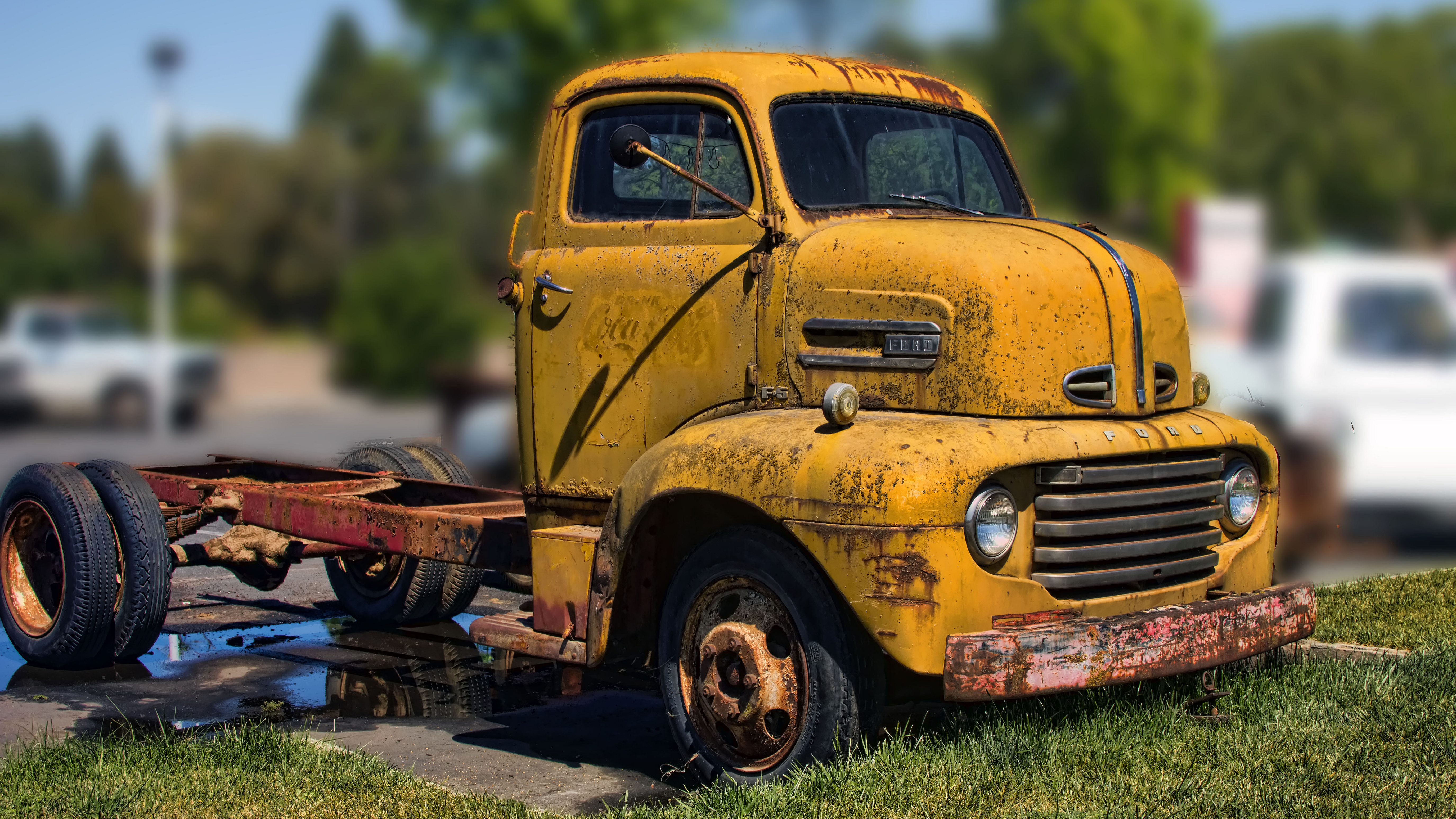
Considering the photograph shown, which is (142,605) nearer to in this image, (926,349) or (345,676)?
(345,676)

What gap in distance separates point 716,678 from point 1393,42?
93.1 ft

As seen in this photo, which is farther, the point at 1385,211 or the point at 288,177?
the point at 288,177

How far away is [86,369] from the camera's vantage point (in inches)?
932

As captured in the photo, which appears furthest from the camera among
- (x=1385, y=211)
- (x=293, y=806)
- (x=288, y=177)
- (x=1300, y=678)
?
(x=288, y=177)

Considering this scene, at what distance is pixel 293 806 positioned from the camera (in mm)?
5016

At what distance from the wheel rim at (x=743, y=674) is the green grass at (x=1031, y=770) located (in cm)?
18

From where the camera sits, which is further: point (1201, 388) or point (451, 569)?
point (451, 569)

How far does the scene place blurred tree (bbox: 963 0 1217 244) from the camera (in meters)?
26.8

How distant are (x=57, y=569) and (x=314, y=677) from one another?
1.59 meters

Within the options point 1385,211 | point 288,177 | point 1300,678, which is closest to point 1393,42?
point 1385,211

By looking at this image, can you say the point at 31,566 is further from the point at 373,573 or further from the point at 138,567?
the point at 373,573

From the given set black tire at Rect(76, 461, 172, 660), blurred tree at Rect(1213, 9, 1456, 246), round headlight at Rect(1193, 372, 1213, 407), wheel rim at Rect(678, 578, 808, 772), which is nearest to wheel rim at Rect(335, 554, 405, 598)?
black tire at Rect(76, 461, 172, 660)

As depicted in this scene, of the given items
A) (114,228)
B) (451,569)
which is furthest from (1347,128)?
(451,569)

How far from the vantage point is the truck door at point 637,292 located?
5715 millimetres
